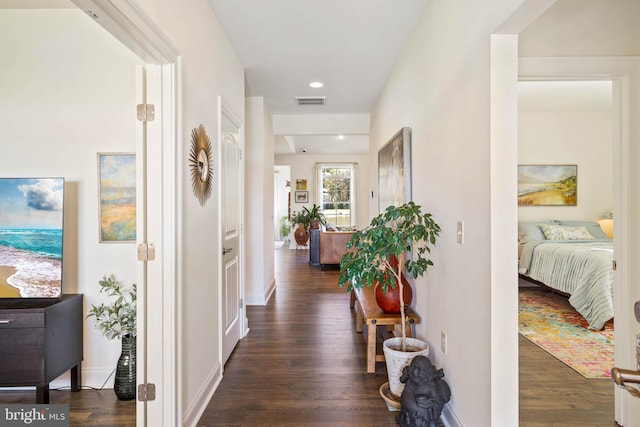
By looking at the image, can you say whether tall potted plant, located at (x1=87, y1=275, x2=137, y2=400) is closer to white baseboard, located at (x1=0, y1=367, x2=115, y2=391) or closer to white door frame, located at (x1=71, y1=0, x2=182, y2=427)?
white baseboard, located at (x1=0, y1=367, x2=115, y2=391)

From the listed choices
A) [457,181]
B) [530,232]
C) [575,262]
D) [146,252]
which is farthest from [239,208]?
[530,232]

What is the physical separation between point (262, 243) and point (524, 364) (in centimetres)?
301

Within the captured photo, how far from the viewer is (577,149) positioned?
5445 millimetres

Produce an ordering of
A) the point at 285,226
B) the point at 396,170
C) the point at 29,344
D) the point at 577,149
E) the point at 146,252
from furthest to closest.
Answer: the point at 285,226
the point at 577,149
the point at 396,170
the point at 29,344
the point at 146,252

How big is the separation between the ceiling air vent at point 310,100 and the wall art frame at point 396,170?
3.86 ft

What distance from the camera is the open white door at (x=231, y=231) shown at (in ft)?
8.91

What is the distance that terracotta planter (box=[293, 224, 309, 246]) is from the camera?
9672 mm

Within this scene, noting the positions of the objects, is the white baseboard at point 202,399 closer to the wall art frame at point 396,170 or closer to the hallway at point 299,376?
the hallway at point 299,376

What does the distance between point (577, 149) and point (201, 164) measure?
6.01m

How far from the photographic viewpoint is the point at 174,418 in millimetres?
1753

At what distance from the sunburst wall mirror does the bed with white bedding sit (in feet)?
12.8

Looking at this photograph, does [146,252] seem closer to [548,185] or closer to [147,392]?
[147,392]

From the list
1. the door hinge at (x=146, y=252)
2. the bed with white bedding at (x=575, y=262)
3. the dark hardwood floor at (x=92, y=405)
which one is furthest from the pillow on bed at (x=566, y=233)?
the dark hardwood floor at (x=92, y=405)

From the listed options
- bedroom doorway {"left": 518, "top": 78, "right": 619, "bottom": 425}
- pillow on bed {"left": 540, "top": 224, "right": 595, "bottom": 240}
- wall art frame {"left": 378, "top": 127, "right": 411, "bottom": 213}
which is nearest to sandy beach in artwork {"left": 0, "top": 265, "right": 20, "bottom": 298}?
wall art frame {"left": 378, "top": 127, "right": 411, "bottom": 213}
